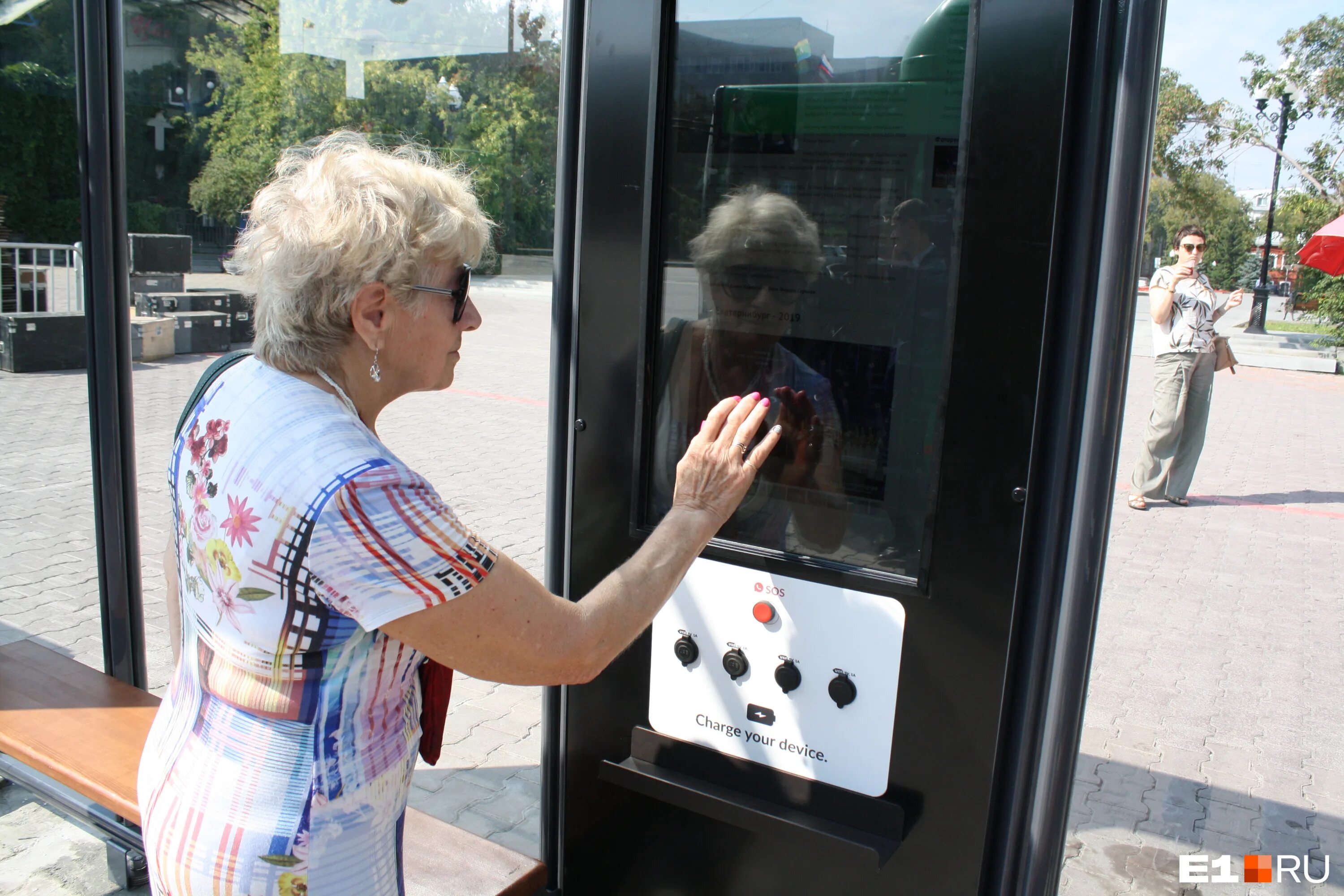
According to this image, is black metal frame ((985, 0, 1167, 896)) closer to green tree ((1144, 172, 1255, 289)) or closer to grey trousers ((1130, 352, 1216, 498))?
green tree ((1144, 172, 1255, 289))

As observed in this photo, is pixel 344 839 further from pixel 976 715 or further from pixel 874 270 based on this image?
pixel 874 270

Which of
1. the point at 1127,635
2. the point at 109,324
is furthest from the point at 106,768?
the point at 1127,635

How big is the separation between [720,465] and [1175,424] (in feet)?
20.3

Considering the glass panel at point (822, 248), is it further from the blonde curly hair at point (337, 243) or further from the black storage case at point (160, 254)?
the black storage case at point (160, 254)

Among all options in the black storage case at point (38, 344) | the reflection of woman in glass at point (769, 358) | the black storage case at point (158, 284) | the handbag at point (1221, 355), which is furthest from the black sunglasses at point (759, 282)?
→ the black storage case at point (158, 284)

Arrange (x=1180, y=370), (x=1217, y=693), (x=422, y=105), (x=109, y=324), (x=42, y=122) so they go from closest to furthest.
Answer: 1. (x=109, y=324)
2. (x=422, y=105)
3. (x=42, y=122)
4. (x=1217, y=693)
5. (x=1180, y=370)

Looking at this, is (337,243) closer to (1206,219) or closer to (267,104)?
(267,104)

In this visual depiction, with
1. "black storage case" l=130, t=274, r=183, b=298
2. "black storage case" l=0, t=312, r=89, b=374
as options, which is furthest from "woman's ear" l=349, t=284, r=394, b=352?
"black storage case" l=130, t=274, r=183, b=298

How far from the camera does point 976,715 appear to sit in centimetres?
148

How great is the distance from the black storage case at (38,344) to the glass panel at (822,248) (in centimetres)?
531

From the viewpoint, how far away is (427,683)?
136cm

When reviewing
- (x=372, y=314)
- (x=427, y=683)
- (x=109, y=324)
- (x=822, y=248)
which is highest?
(x=822, y=248)

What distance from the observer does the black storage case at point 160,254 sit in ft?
17.2

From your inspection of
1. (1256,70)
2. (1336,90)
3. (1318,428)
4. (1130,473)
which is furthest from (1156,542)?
(1336,90)
